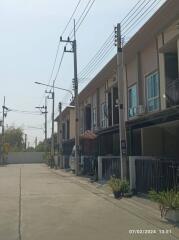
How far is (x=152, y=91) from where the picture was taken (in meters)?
25.7

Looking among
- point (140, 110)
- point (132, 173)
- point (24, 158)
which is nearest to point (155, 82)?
point (140, 110)

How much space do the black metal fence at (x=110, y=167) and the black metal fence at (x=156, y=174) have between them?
4487mm

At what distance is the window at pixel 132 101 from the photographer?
28.6m

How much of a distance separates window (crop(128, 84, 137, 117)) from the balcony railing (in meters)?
5.69

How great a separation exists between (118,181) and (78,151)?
17988mm

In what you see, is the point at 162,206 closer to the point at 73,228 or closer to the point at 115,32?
the point at 73,228

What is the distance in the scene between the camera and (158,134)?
2534 centimetres

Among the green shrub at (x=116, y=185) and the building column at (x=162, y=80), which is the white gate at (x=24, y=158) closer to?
the building column at (x=162, y=80)

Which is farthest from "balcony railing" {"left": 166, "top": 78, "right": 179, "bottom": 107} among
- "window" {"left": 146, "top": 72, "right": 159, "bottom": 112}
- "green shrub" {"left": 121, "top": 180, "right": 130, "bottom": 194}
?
"green shrub" {"left": 121, "top": 180, "right": 130, "bottom": 194}

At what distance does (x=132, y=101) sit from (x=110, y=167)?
5.07 meters

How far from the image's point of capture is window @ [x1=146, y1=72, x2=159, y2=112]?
24797 millimetres

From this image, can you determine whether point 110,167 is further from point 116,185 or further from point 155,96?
point 116,185

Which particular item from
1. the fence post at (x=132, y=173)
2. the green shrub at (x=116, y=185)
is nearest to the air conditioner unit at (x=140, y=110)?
the fence post at (x=132, y=173)

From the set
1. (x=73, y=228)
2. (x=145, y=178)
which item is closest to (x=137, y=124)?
(x=145, y=178)
